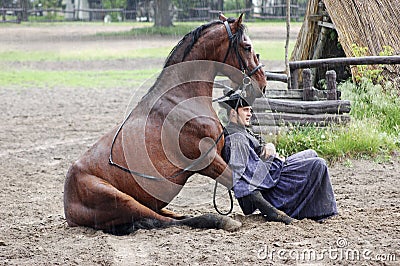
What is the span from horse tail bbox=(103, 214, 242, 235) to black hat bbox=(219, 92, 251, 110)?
963mm

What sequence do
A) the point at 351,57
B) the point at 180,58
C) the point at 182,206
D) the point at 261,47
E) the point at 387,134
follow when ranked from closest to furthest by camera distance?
the point at 180,58
the point at 182,206
the point at 387,134
the point at 351,57
the point at 261,47

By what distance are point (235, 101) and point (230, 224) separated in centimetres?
105

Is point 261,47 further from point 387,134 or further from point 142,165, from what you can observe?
point 142,165

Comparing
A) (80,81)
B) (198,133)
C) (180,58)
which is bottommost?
(80,81)

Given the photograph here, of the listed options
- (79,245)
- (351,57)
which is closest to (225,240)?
(79,245)

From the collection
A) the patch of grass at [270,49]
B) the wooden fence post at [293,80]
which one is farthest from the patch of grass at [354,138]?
the patch of grass at [270,49]

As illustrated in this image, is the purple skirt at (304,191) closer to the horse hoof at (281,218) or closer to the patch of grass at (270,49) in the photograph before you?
the horse hoof at (281,218)

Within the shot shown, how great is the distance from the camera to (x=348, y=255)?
4.39 metres

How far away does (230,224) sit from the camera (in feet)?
16.7

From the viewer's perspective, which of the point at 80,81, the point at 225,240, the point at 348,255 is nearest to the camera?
the point at 348,255

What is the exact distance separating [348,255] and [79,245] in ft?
6.75

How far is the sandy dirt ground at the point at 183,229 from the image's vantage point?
449 cm

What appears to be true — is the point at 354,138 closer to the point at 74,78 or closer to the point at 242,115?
the point at 242,115

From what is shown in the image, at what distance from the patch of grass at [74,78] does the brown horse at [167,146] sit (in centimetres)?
1276
